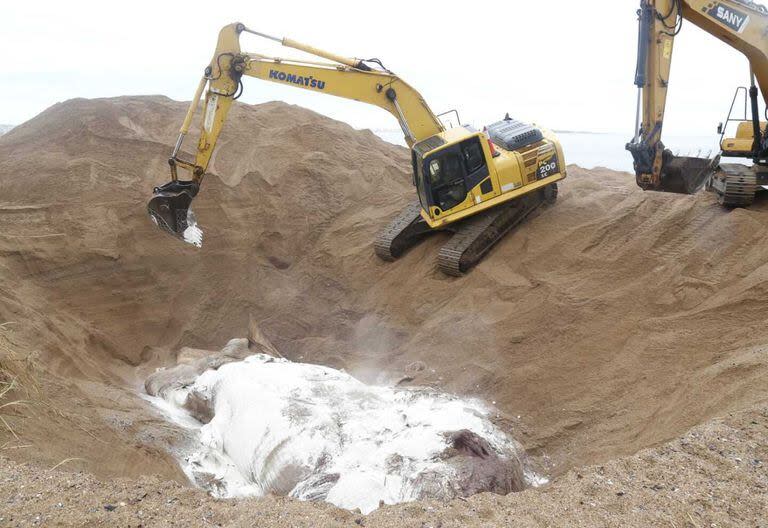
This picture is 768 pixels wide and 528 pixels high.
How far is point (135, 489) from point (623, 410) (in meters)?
4.37

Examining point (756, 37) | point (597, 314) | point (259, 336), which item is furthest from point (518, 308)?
point (756, 37)

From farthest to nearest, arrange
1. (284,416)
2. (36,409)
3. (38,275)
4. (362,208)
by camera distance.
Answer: (362,208) < (38,275) < (284,416) < (36,409)

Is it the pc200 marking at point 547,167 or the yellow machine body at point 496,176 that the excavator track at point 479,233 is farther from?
the pc200 marking at point 547,167

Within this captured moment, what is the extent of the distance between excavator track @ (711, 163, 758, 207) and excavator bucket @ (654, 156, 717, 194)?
507mm

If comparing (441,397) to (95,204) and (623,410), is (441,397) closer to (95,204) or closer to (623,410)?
(623,410)

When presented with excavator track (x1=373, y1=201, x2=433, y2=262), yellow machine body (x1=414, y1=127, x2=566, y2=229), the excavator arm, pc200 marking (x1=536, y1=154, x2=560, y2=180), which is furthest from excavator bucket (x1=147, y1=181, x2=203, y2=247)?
pc200 marking (x1=536, y1=154, x2=560, y2=180)

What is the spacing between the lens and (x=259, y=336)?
335 inches

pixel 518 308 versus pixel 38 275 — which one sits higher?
pixel 38 275

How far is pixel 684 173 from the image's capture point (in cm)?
905

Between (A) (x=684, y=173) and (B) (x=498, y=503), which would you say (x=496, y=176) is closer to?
(A) (x=684, y=173)

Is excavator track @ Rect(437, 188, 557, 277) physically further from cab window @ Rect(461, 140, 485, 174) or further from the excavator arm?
the excavator arm

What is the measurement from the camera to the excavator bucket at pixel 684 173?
904cm

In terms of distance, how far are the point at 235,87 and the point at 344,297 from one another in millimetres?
3574

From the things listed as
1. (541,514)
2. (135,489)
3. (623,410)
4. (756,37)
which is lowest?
(623,410)
